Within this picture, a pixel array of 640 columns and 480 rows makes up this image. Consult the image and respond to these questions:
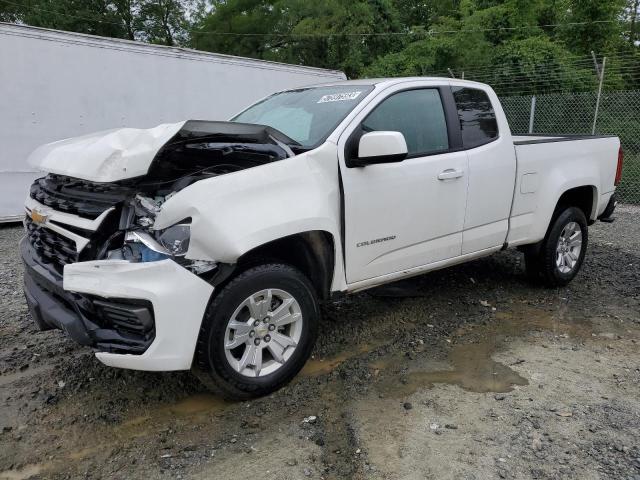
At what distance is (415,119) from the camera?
3830 mm

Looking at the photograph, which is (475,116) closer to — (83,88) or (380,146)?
(380,146)

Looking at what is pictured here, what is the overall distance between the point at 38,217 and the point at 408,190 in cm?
238

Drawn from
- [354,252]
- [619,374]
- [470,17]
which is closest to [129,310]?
[354,252]

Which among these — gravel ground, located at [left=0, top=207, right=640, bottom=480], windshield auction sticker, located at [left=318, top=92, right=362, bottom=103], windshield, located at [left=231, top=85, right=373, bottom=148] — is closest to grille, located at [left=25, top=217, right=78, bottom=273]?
gravel ground, located at [left=0, top=207, right=640, bottom=480]

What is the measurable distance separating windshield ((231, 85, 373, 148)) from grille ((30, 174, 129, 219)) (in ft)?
3.99

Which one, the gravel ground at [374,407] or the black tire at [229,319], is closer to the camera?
the gravel ground at [374,407]

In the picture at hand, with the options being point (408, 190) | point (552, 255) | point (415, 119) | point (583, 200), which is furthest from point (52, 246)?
point (583, 200)

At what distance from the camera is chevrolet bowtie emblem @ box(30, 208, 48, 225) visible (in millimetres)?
3064

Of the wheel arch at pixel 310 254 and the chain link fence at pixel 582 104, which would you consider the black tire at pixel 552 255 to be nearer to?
the wheel arch at pixel 310 254

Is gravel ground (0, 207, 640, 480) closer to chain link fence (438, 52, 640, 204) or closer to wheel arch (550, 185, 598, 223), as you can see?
wheel arch (550, 185, 598, 223)

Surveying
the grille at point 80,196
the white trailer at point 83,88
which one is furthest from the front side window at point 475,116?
the white trailer at point 83,88

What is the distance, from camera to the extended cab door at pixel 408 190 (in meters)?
3.33

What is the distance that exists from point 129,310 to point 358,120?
1.87 m

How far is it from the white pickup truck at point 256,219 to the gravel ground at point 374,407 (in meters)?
0.37
